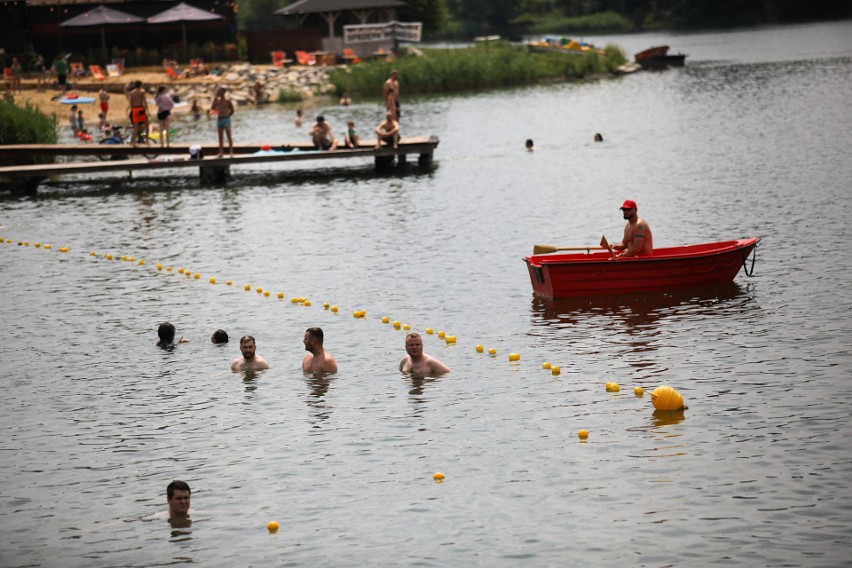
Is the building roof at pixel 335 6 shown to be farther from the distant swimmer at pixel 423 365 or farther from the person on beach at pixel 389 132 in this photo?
the distant swimmer at pixel 423 365

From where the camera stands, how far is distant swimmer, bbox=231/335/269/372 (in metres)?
19.7

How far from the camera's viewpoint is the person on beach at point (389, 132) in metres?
39.8

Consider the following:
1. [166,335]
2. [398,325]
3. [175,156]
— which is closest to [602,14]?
[175,156]

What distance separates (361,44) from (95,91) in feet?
74.8

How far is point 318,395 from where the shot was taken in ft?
61.3

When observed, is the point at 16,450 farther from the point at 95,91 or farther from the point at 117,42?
the point at 117,42

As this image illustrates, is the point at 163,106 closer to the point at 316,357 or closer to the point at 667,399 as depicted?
the point at 316,357

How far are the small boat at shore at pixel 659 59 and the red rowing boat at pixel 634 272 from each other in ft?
214

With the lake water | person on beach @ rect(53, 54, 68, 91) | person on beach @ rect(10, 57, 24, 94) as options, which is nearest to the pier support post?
the lake water

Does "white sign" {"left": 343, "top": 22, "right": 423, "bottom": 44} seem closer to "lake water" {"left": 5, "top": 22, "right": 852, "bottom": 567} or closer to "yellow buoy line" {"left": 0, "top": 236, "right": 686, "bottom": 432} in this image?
"lake water" {"left": 5, "top": 22, "right": 852, "bottom": 567}

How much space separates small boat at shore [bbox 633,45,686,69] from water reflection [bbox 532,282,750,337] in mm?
65364

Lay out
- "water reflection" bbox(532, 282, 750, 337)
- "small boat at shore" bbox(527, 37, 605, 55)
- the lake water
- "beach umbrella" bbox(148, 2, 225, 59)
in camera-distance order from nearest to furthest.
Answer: the lake water → "water reflection" bbox(532, 282, 750, 337) → "beach umbrella" bbox(148, 2, 225, 59) → "small boat at shore" bbox(527, 37, 605, 55)

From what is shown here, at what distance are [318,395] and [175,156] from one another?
23.9m

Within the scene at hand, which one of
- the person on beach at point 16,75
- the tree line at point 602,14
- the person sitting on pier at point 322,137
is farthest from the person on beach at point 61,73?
the tree line at point 602,14
